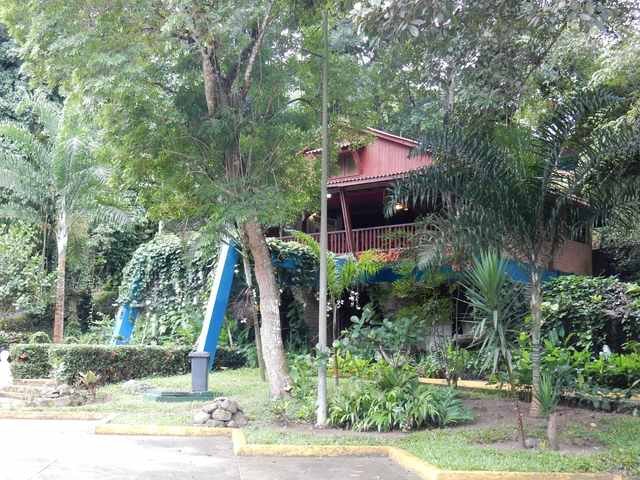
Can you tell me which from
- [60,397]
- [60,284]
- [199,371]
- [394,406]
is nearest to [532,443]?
[394,406]

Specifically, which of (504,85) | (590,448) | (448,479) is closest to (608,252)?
(504,85)

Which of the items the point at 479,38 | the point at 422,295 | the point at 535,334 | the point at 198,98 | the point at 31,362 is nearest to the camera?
the point at 535,334

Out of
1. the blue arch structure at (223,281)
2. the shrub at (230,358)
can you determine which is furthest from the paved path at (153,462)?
the shrub at (230,358)

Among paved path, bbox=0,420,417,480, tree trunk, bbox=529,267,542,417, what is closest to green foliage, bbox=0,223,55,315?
paved path, bbox=0,420,417,480

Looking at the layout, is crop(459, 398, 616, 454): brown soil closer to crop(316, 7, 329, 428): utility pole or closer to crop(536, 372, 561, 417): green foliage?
crop(536, 372, 561, 417): green foliage

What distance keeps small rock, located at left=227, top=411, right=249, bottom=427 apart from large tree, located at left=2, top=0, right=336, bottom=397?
1.19 metres

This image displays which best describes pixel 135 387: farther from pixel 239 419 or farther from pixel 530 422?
pixel 530 422

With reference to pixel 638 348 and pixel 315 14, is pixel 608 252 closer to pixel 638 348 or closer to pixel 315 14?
pixel 638 348

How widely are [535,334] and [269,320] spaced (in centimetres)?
468

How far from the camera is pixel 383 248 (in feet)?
59.2

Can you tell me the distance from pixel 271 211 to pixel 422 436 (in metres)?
4.31

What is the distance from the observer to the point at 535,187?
31.0ft

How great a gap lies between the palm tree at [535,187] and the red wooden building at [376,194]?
24.4 feet

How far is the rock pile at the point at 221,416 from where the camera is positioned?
10031 millimetres
